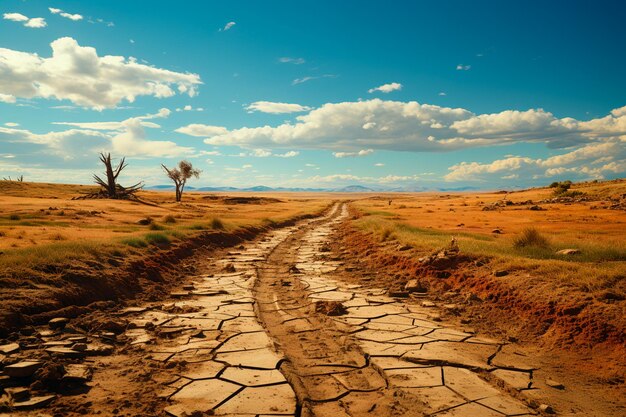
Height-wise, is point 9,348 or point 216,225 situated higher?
point 216,225

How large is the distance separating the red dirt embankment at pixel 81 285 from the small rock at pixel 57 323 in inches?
7.3

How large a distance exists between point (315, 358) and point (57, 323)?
13.2 feet

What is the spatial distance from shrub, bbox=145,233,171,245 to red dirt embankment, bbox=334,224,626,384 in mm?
6946

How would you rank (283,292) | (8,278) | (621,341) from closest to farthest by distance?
(621,341) < (8,278) < (283,292)

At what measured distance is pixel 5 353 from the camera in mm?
4762

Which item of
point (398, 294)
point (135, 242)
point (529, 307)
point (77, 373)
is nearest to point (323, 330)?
point (398, 294)

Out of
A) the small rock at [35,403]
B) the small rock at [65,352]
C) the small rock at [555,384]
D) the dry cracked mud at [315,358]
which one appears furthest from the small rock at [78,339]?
the small rock at [555,384]

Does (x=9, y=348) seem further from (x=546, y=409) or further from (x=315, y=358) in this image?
(x=546, y=409)

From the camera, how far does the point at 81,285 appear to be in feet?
25.1

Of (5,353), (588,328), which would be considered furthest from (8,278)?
(588,328)

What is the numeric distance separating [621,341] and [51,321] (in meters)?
8.03

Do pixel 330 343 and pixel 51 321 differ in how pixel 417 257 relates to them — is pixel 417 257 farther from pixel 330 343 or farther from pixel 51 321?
pixel 51 321

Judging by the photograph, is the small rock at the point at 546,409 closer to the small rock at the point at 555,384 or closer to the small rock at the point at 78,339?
the small rock at the point at 555,384

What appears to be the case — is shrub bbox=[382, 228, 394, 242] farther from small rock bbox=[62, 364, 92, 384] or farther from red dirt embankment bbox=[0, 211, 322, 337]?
small rock bbox=[62, 364, 92, 384]
